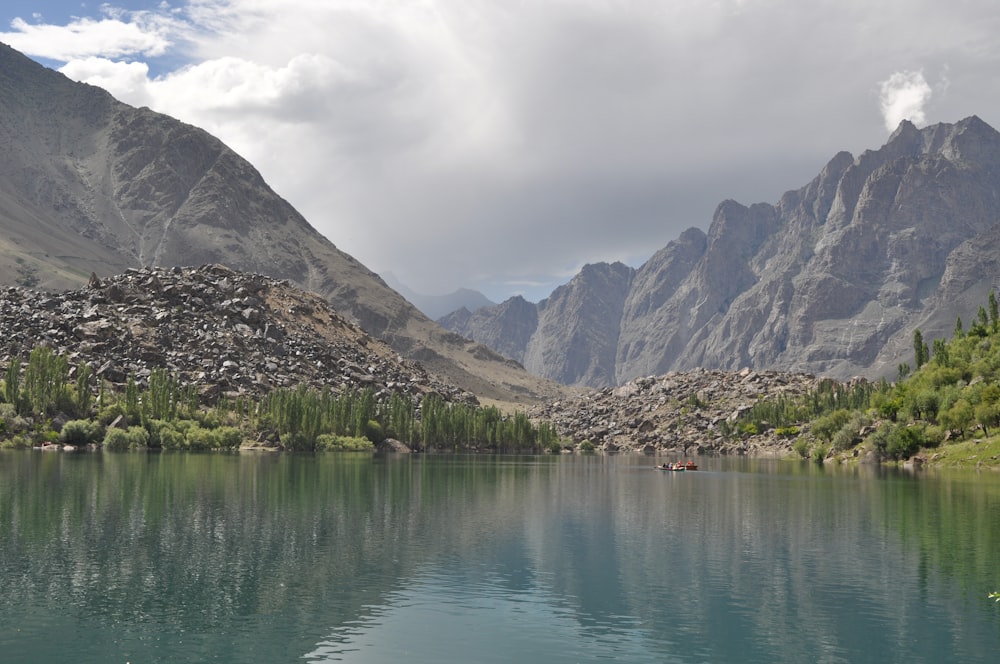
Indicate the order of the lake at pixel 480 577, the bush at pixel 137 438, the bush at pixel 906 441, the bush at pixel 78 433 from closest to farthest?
the lake at pixel 480 577, the bush at pixel 906 441, the bush at pixel 78 433, the bush at pixel 137 438

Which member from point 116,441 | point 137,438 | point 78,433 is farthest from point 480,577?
point 78,433

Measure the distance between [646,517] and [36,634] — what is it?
63868 mm

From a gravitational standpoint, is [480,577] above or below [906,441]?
Result: below

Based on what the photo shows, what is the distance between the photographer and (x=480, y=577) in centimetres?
5706

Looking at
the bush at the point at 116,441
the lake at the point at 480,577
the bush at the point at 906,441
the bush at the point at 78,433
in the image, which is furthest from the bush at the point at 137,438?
the bush at the point at 906,441

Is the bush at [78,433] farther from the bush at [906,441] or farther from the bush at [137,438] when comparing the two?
the bush at [906,441]

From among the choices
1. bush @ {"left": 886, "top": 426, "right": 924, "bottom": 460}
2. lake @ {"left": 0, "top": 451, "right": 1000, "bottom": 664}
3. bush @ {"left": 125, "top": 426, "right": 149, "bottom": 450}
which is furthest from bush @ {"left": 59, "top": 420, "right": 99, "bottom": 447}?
bush @ {"left": 886, "top": 426, "right": 924, "bottom": 460}

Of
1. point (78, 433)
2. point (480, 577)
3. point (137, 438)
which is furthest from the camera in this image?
point (137, 438)

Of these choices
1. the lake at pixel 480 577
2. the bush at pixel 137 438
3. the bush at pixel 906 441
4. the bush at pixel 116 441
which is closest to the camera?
the lake at pixel 480 577

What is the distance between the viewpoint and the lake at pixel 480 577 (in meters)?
41.1

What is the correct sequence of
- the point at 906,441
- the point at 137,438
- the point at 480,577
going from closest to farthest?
1. the point at 480,577
2. the point at 906,441
3. the point at 137,438

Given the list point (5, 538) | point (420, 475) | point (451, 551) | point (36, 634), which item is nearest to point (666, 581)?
point (451, 551)

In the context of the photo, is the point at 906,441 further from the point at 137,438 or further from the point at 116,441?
the point at 116,441

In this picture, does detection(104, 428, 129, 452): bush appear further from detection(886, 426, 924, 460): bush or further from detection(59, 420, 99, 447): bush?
detection(886, 426, 924, 460): bush
